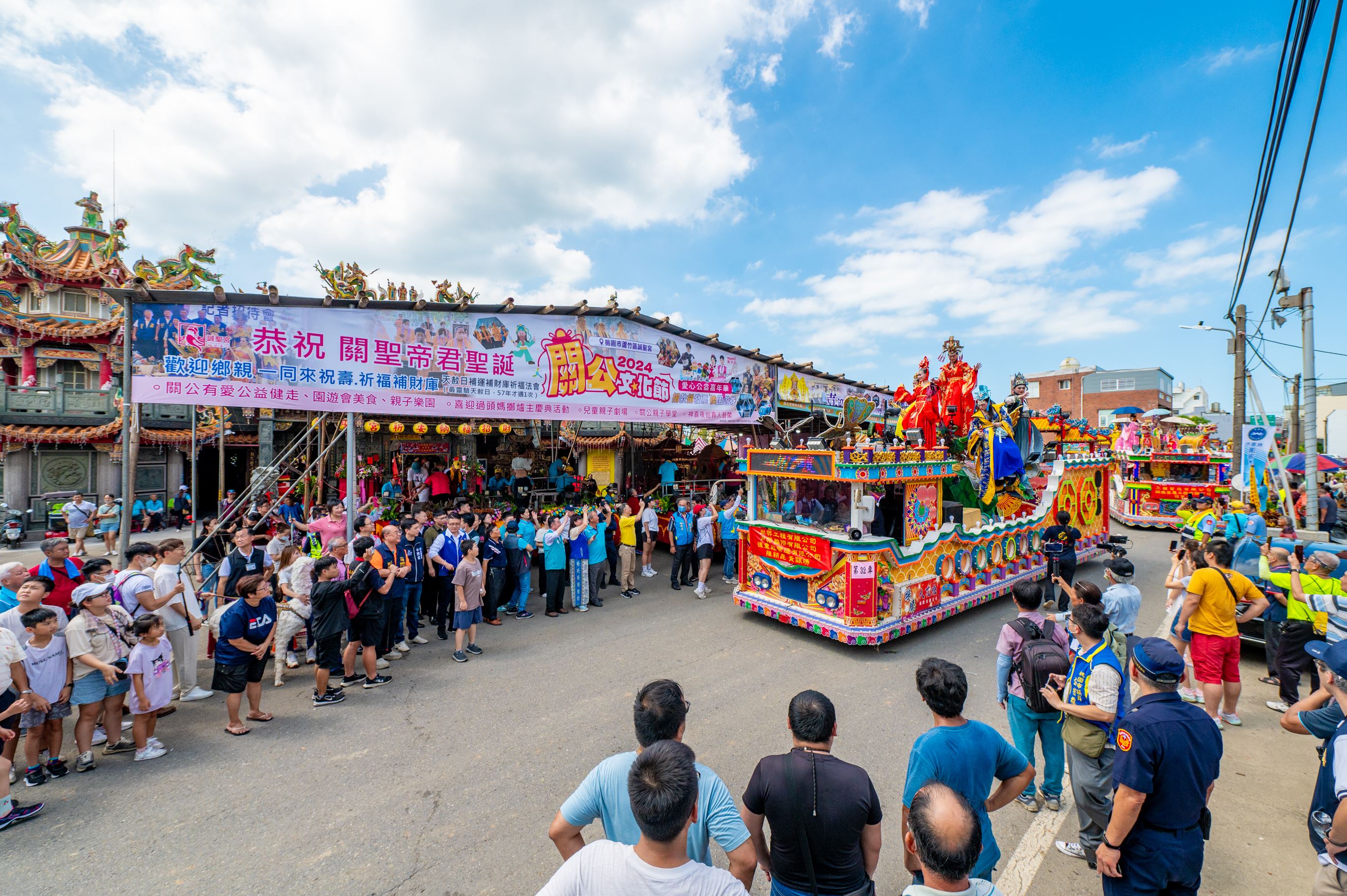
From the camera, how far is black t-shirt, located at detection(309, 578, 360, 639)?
18.0ft

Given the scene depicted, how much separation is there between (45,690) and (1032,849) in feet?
22.8

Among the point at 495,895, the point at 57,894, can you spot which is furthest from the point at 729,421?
the point at 57,894

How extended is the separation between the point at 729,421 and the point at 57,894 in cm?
1070

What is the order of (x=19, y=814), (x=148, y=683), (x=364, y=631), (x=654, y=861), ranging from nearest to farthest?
(x=654, y=861) < (x=19, y=814) < (x=148, y=683) < (x=364, y=631)

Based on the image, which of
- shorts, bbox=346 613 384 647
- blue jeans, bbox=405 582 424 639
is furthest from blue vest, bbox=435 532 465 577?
shorts, bbox=346 613 384 647

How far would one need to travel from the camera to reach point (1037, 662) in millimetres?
3318

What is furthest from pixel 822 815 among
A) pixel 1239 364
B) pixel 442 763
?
pixel 1239 364

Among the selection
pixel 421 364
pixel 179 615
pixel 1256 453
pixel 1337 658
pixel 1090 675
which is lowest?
pixel 179 615

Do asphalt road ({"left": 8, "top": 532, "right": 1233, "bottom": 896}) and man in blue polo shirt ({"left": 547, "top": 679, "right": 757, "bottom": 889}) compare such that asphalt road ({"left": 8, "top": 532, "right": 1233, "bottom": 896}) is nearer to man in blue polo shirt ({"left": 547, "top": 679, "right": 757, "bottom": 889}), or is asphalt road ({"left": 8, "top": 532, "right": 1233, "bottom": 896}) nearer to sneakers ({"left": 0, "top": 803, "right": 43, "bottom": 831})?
sneakers ({"left": 0, "top": 803, "right": 43, "bottom": 831})

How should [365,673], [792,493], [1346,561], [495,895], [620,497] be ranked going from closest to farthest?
1. [495,895]
2. [1346,561]
3. [365,673]
4. [792,493]
5. [620,497]

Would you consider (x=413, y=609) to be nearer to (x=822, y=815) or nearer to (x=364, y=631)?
(x=364, y=631)

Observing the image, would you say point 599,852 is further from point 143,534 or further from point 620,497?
point 143,534

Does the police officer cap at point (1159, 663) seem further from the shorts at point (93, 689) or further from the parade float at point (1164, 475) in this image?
the parade float at point (1164, 475)

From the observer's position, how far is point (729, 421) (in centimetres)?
1219
